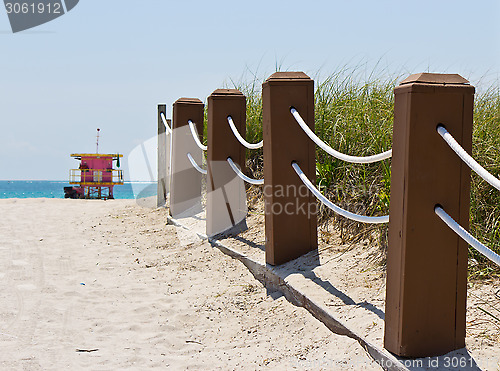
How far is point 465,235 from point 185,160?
492 cm

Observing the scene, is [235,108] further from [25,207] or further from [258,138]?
[25,207]

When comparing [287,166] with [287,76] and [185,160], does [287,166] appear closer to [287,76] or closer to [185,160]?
[287,76]

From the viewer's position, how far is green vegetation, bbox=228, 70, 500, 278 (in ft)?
11.1

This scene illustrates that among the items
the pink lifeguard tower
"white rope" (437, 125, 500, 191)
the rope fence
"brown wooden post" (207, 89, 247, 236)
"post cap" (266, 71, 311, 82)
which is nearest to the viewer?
"white rope" (437, 125, 500, 191)

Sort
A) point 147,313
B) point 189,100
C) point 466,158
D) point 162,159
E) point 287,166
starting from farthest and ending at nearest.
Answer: point 162,159 → point 189,100 → point 287,166 → point 147,313 → point 466,158

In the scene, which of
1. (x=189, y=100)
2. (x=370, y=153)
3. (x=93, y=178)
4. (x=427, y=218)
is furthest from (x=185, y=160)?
(x=93, y=178)

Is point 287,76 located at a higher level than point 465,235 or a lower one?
higher

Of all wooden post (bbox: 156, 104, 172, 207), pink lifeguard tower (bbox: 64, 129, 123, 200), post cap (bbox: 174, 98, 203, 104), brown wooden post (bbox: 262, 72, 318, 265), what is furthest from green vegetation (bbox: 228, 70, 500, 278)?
pink lifeguard tower (bbox: 64, 129, 123, 200)

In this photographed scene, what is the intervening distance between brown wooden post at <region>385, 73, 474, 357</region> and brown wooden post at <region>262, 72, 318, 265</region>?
154 cm

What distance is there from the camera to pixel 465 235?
2.08 m

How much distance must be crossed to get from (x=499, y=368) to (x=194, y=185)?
5.07m

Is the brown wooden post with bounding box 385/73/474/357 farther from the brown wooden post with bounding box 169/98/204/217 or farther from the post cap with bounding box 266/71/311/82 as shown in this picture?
the brown wooden post with bounding box 169/98/204/217

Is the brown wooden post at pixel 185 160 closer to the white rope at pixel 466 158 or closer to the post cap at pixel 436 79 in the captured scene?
the post cap at pixel 436 79

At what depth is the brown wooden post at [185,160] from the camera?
656 centimetres
